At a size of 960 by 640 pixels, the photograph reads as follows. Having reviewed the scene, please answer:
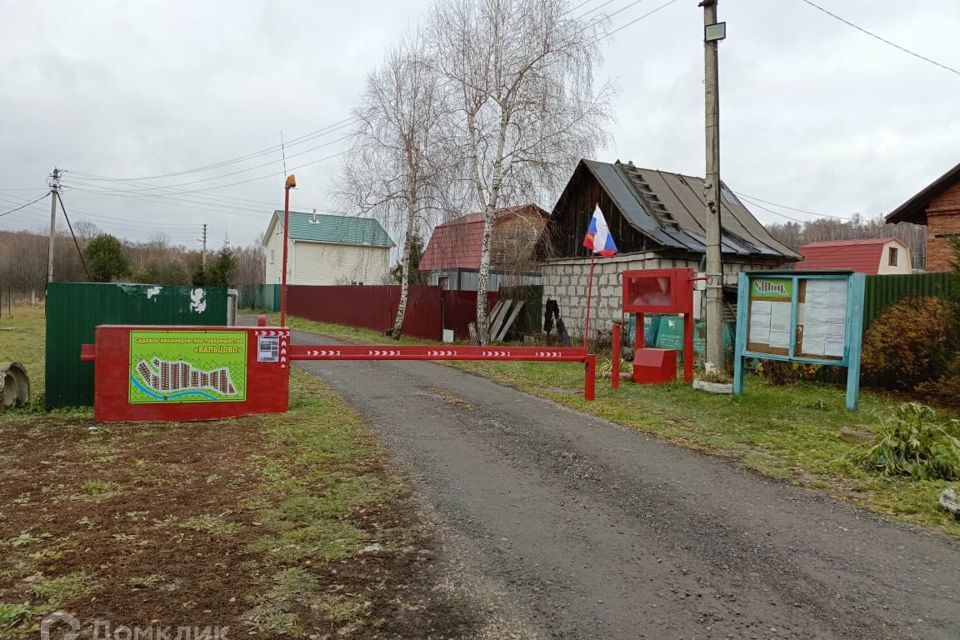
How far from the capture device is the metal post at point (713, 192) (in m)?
11.2

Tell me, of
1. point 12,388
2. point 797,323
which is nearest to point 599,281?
point 797,323

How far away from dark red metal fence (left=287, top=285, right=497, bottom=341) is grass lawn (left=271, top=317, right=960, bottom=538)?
371 inches

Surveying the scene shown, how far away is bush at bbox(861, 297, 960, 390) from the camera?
1048 cm

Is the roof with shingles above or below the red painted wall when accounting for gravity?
above

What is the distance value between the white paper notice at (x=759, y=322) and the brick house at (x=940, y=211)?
868 centimetres

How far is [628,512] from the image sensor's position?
4992mm

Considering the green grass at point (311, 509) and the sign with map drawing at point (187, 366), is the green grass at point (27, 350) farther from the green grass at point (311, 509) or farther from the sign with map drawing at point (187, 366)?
the green grass at point (311, 509)

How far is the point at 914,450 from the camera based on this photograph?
6.19m

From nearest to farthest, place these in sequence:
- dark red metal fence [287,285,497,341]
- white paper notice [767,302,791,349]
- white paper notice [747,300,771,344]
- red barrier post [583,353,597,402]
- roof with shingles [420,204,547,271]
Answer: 1. white paper notice [767,302,791,349]
2. red barrier post [583,353,597,402]
3. white paper notice [747,300,771,344]
4. roof with shingles [420,204,547,271]
5. dark red metal fence [287,285,497,341]

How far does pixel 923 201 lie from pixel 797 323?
9.98 m

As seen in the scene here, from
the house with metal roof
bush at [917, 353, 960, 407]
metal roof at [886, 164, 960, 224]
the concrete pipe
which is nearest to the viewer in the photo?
the concrete pipe

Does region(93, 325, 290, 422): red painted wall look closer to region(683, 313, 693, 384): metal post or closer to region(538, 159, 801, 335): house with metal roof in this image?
region(683, 313, 693, 384): metal post

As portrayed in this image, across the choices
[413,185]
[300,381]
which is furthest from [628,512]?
[413,185]

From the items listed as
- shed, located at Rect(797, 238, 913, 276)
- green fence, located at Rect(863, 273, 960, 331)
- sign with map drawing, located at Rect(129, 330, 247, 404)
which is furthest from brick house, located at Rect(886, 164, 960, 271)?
shed, located at Rect(797, 238, 913, 276)
